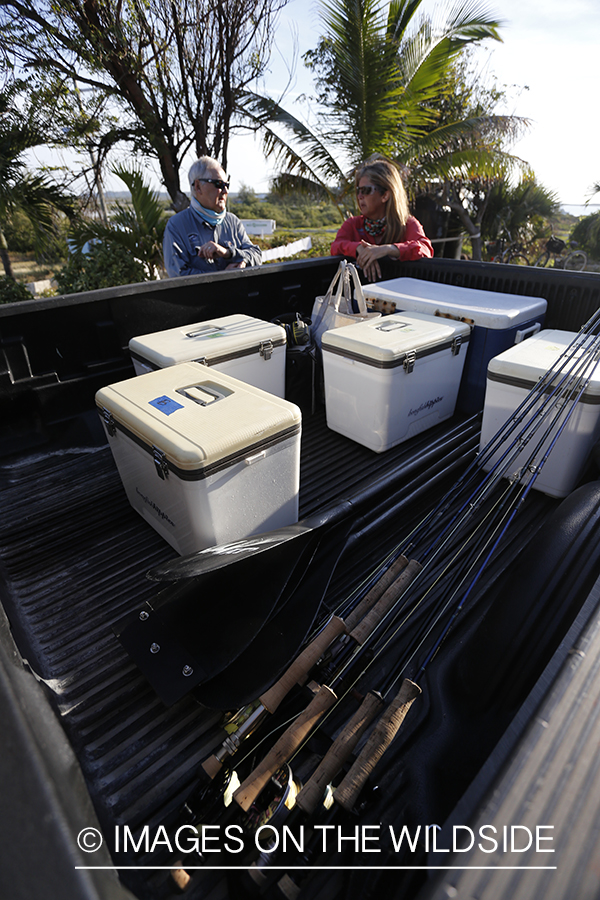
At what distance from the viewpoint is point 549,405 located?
1.92 metres

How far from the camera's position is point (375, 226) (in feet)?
12.3

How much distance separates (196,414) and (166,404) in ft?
0.54

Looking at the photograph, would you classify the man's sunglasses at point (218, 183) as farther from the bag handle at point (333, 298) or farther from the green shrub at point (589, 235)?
the green shrub at point (589, 235)

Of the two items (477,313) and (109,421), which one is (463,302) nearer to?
(477,313)

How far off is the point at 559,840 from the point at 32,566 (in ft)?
6.77

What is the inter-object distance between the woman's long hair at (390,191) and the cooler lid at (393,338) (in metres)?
1.32

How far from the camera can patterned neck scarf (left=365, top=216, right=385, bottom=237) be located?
372 centimetres

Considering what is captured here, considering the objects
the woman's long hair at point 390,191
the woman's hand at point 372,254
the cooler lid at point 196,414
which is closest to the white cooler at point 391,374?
the cooler lid at point 196,414

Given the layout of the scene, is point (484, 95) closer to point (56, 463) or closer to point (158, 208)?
point (158, 208)

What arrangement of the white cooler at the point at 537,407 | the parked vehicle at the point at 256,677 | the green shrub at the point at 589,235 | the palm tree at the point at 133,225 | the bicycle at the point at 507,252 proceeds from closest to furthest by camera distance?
the parked vehicle at the point at 256,677
the white cooler at the point at 537,407
the palm tree at the point at 133,225
the bicycle at the point at 507,252
the green shrub at the point at 589,235

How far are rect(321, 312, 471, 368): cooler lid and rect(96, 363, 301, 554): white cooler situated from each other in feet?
2.58

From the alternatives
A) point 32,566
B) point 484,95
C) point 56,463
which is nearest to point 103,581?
point 32,566

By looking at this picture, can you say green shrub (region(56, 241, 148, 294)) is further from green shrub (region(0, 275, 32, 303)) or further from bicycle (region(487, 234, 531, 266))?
bicycle (region(487, 234, 531, 266))

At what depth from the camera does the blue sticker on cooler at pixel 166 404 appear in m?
1.76
